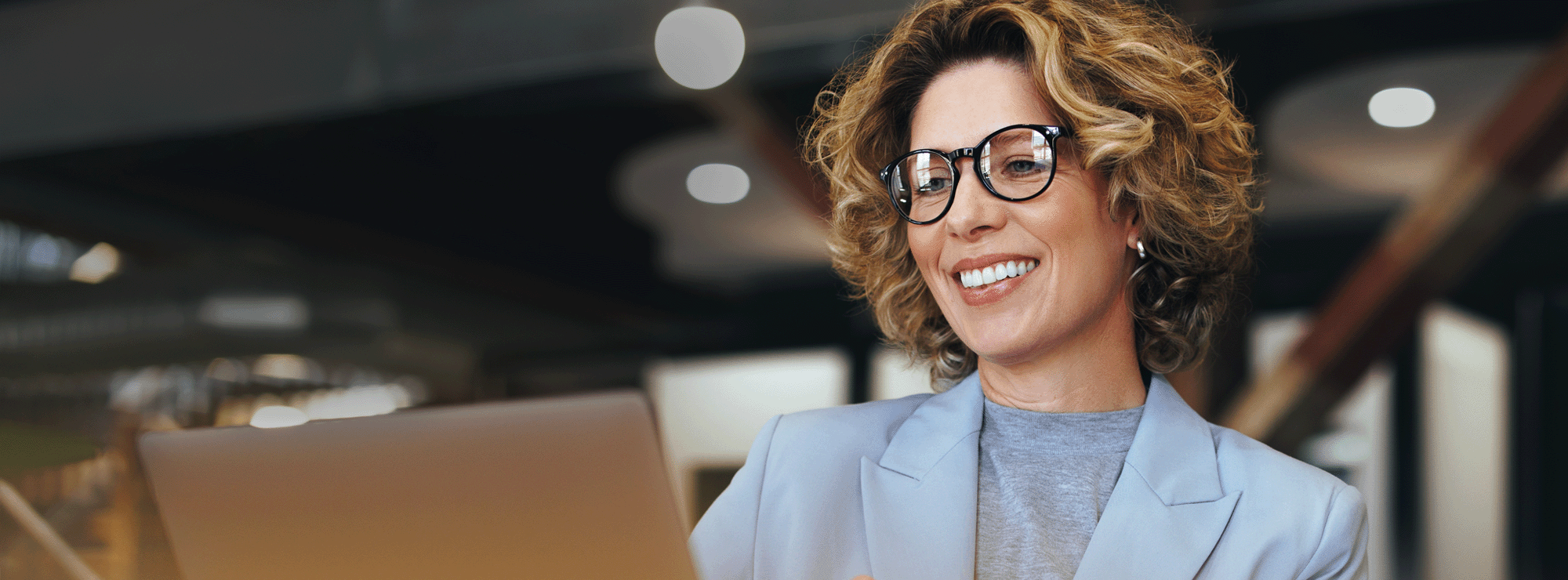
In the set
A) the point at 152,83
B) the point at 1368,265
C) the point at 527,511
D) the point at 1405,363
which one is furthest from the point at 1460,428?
the point at 152,83

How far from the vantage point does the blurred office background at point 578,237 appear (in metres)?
4.12

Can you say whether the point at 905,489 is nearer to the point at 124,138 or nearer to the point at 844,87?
the point at 844,87

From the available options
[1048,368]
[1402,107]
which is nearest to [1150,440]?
[1048,368]

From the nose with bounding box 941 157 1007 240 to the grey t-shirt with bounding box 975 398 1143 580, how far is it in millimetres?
234

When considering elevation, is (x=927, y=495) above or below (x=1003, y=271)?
below

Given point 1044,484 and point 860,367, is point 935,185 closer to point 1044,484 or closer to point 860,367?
point 1044,484

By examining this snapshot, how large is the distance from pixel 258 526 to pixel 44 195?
246 inches

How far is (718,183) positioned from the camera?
522 cm

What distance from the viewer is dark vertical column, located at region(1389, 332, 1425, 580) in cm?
424

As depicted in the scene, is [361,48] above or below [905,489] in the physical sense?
above

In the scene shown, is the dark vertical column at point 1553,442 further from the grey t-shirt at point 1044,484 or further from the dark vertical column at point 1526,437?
the grey t-shirt at point 1044,484

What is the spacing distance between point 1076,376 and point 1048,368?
35 millimetres

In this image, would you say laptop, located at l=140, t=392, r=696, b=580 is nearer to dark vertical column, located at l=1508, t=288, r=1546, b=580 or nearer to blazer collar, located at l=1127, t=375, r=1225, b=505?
blazer collar, located at l=1127, t=375, r=1225, b=505

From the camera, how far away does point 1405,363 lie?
167 inches
